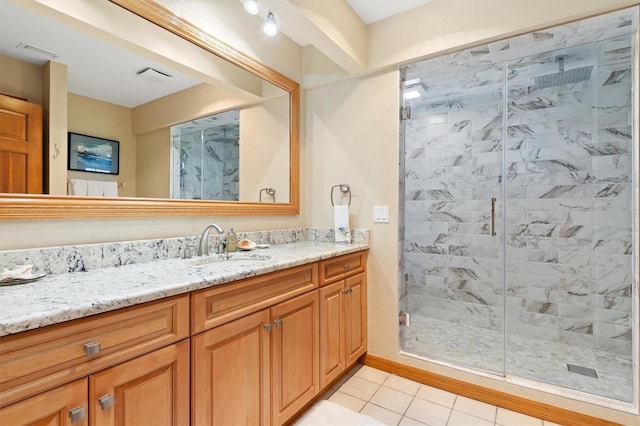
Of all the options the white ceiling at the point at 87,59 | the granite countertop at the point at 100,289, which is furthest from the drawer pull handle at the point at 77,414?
the white ceiling at the point at 87,59

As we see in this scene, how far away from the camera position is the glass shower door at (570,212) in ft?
7.84

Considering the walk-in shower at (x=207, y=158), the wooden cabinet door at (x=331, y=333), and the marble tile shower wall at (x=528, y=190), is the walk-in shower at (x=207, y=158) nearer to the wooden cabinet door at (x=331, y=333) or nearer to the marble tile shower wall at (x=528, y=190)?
the wooden cabinet door at (x=331, y=333)

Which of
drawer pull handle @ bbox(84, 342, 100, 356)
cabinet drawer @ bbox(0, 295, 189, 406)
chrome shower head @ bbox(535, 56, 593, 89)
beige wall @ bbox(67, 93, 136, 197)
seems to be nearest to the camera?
cabinet drawer @ bbox(0, 295, 189, 406)

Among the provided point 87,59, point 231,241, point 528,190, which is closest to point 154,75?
point 87,59

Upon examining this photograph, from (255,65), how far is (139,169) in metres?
1.08

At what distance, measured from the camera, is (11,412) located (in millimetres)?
724

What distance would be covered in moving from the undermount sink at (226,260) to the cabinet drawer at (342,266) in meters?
0.35

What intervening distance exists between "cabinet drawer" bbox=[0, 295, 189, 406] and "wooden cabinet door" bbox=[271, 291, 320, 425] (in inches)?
21.1

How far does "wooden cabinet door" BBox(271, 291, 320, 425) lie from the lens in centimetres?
147

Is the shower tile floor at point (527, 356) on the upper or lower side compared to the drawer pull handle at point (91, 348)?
lower

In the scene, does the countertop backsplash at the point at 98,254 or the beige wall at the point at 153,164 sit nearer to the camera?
the countertop backsplash at the point at 98,254

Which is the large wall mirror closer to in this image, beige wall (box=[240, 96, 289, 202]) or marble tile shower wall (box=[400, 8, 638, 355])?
beige wall (box=[240, 96, 289, 202])

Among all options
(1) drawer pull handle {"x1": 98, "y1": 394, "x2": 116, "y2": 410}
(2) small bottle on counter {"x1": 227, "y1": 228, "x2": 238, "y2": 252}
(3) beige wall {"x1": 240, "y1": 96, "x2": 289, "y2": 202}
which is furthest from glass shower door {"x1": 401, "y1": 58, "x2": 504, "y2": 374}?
(1) drawer pull handle {"x1": 98, "y1": 394, "x2": 116, "y2": 410}

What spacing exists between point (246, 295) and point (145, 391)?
0.47 meters
